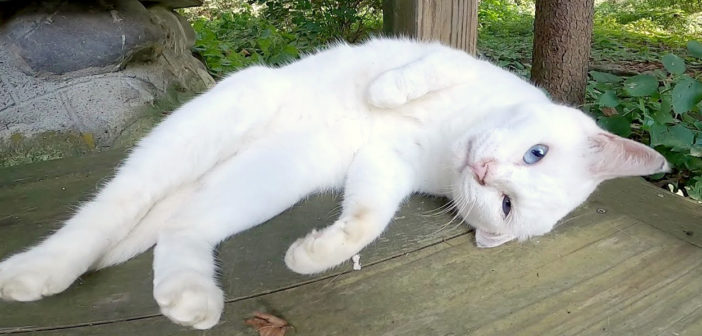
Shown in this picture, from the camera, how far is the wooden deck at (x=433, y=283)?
118 cm

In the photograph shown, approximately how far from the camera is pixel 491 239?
1534 millimetres

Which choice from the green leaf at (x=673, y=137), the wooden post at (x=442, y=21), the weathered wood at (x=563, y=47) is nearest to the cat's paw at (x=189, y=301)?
the wooden post at (x=442, y=21)

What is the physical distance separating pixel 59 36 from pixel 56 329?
1.47 meters

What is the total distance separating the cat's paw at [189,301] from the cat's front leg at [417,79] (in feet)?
2.63

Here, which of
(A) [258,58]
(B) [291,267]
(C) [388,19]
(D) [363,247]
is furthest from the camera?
(A) [258,58]

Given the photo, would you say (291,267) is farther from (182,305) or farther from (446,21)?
(446,21)

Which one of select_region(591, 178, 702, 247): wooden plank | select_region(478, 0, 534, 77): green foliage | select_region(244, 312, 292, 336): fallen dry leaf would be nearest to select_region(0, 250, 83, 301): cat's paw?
select_region(244, 312, 292, 336): fallen dry leaf

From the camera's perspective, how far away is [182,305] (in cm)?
114

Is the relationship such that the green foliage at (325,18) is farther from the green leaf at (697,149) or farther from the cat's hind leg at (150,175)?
the green leaf at (697,149)

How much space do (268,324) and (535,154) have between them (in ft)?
2.87

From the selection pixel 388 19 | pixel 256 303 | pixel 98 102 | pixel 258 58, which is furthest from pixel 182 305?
pixel 258 58

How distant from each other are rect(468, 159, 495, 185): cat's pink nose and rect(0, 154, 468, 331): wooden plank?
0.19 metres

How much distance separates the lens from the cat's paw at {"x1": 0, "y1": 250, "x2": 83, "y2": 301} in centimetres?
120

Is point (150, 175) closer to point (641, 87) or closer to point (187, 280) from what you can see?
point (187, 280)
